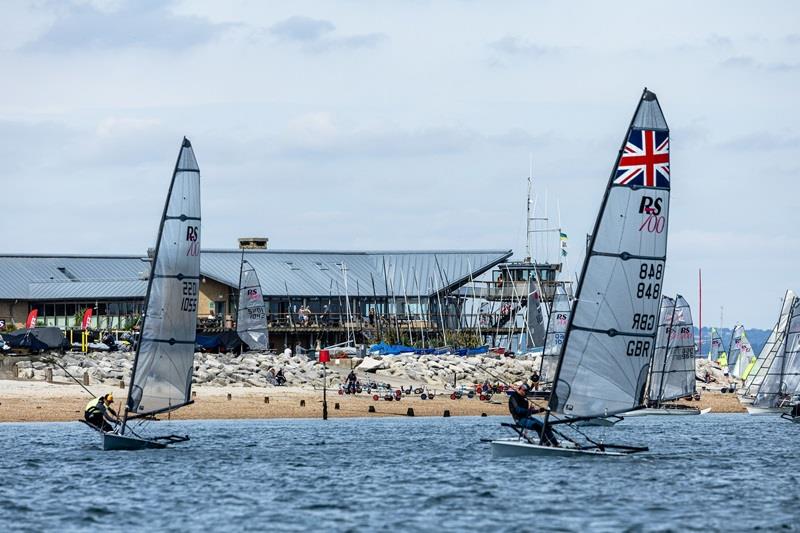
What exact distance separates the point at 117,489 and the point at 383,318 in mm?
79317

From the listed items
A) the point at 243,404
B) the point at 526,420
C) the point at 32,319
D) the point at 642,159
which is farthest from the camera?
the point at 32,319

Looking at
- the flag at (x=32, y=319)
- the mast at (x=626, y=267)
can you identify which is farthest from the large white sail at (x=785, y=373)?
the flag at (x=32, y=319)

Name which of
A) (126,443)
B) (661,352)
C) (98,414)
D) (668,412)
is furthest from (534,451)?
(661,352)

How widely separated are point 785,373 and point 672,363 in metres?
6.27

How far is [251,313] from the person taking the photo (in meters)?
91.6

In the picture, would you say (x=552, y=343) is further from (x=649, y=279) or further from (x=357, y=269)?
(x=357, y=269)

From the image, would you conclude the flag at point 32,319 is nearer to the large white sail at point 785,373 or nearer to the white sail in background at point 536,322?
the white sail in background at point 536,322

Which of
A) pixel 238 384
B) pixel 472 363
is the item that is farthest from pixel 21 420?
pixel 472 363

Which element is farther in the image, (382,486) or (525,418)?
(525,418)

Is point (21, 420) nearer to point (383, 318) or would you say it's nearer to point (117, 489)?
point (117, 489)

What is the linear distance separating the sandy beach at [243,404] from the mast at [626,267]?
20.0 meters

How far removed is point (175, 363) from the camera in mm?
40188

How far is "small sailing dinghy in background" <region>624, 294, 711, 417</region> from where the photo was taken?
68812 mm

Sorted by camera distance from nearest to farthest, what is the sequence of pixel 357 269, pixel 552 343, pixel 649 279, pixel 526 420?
1. pixel 649 279
2. pixel 526 420
3. pixel 552 343
4. pixel 357 269
